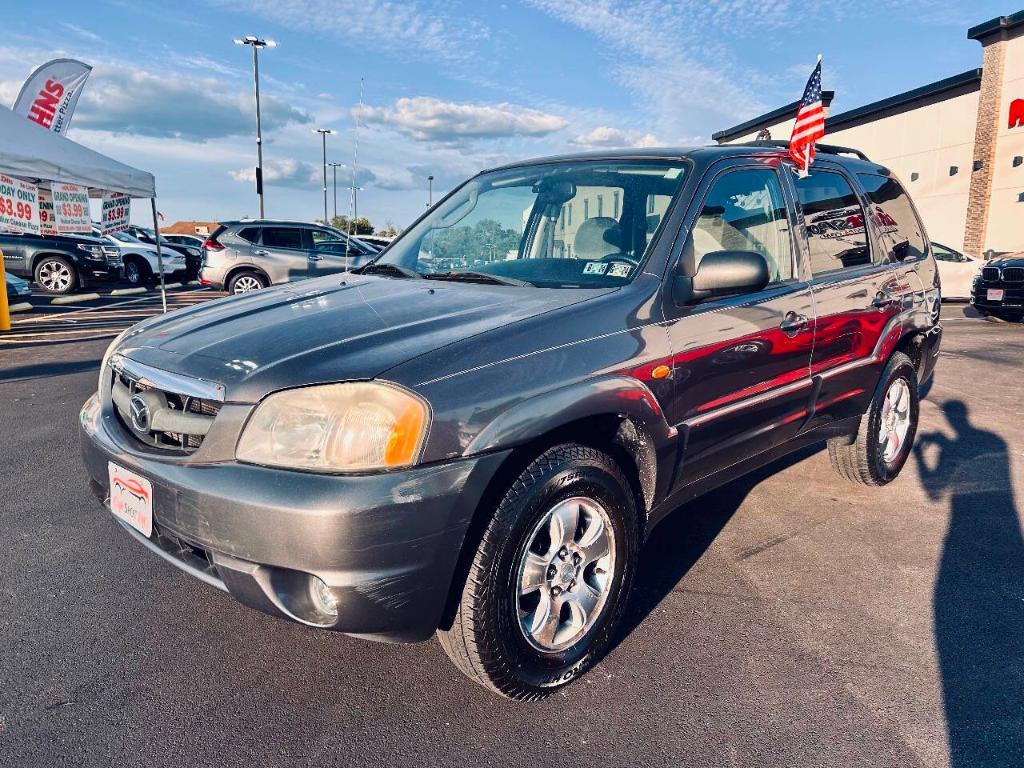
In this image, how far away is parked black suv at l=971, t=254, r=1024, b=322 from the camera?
1238cm

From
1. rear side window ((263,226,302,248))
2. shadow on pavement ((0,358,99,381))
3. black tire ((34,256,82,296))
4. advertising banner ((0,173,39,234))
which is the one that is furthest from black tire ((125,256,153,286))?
shadow on pavement ((0,358,99,381))

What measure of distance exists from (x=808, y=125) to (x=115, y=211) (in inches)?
406

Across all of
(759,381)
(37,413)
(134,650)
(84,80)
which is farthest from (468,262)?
(84,80)

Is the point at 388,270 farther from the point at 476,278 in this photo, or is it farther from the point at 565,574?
the point at 565,574

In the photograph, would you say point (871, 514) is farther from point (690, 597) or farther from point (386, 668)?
point (386, 668)

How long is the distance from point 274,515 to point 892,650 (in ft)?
7.15

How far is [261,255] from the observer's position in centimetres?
1376

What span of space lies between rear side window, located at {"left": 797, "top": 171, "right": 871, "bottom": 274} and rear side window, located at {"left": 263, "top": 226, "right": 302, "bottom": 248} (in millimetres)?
11820

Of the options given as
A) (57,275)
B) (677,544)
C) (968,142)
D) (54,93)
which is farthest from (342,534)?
(968,142)

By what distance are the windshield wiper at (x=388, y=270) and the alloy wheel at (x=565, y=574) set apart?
143 cm

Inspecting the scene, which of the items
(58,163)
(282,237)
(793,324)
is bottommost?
(793,324)

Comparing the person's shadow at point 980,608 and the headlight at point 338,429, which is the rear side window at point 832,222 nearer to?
the person's shadow at point 980,608

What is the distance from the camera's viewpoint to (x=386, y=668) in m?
2.49

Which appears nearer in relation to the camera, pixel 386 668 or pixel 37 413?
pixel 386 668
